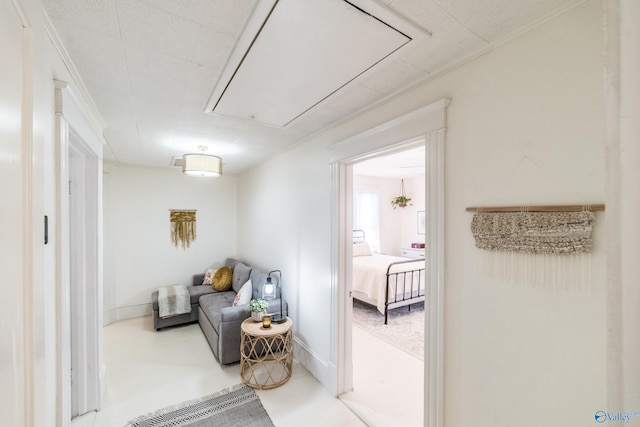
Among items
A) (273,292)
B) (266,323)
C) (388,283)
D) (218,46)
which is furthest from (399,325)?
(218,46)

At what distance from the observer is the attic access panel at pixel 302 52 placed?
108 cm

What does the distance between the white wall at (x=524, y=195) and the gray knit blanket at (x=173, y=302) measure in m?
3.53

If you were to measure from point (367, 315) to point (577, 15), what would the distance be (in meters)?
4.14

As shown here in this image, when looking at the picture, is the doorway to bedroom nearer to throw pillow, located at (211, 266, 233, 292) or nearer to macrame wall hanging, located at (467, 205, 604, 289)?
macrame wall hanging, located at (467, 205, 604, 289)

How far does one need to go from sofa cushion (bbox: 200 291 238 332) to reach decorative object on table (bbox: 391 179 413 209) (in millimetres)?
4380

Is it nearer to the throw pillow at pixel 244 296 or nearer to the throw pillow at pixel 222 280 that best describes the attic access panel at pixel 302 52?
the throw pillow at pixel 244 296

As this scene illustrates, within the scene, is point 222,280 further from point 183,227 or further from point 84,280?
point 84,280

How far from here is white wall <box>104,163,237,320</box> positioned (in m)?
4.15

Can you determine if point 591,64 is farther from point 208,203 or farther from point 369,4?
point 208,203

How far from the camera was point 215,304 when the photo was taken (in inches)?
140

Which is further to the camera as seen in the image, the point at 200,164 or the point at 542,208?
the point at 200,164

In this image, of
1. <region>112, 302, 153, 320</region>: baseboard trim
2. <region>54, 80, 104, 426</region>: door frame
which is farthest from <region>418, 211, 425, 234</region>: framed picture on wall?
<region>54, 80, 104, 426</region>: door frame

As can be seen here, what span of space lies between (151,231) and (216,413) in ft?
10.6

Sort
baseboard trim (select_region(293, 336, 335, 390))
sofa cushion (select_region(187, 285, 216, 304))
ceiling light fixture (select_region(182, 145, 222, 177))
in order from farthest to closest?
1. sofa cushion (select_region(187, 285, 216, 304))
2. ceiling light fixture (select_region(182, 145, 222, 177))
3. baseboard trim (select_region(293, 336, 335, 390))
